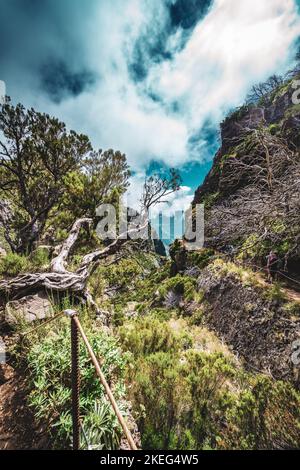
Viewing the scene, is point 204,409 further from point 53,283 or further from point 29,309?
point 53,283

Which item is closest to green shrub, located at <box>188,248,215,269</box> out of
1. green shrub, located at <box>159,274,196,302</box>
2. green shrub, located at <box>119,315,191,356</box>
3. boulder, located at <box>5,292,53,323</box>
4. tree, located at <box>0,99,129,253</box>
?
green shrub, located at <box>159,274,196,302</box>

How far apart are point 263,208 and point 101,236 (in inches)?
216

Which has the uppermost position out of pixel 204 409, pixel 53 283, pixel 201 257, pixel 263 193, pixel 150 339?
pixel 263 193

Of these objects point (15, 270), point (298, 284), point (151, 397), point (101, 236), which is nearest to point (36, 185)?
point (101, 236)

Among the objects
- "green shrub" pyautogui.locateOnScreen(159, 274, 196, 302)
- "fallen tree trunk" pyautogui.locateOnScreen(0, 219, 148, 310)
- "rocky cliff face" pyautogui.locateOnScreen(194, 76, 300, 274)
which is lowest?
"green shrub" pyautogui.locateOnScreen(159, 274, 196, 302)

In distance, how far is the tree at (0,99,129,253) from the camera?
24.6 feet

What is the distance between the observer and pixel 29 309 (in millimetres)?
3998

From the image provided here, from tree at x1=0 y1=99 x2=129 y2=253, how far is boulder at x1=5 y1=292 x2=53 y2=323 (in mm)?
3742

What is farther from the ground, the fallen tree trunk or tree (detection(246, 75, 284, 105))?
tree (detection(246, 75, 284, 105))

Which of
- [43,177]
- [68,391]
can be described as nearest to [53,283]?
[68,391]

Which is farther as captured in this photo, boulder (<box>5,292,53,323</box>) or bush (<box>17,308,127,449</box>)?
boulder (<box>5,292,53,323</box>)

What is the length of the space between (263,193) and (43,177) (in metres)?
9.34

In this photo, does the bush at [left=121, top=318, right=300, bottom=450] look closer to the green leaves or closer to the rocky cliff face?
the green leaves

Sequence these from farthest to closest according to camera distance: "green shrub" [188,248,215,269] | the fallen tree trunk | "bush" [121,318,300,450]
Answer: "green shrub" [188,248,215,269] < the fallen tree trunk < "bush" [121,318,300,450]
